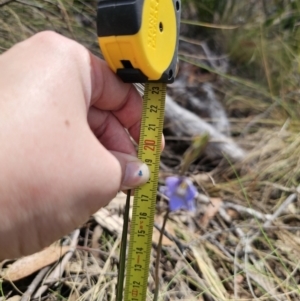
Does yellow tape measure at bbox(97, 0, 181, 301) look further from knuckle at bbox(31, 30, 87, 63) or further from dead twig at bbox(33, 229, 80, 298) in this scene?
dead twig at bbox(33, 229, 80, 298)

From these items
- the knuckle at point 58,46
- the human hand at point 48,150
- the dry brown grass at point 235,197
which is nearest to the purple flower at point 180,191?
the dry brown grass at point 235,197

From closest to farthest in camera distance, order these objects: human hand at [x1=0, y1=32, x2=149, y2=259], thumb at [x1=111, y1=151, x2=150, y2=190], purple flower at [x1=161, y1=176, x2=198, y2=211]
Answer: human hand at [x1=0, y1=32, x2=149, y2=259], thumb at [x1=111, y1=151, x2=150, y2=190], purple flower at [x1=161, y1=176, x2=198, y2=211]

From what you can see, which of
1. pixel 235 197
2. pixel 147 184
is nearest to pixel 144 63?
pixel 147 184

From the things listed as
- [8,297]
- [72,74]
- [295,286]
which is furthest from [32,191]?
[295,286]

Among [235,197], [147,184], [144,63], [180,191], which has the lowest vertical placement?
[235,197]

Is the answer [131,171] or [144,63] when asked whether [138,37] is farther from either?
[131,171]

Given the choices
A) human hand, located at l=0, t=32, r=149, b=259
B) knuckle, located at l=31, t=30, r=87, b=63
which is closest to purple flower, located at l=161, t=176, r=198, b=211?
human hand, located at l=0, t=32, r=149, b=259

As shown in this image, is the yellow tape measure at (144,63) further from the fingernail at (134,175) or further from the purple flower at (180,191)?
the purple flower at (180,191)
